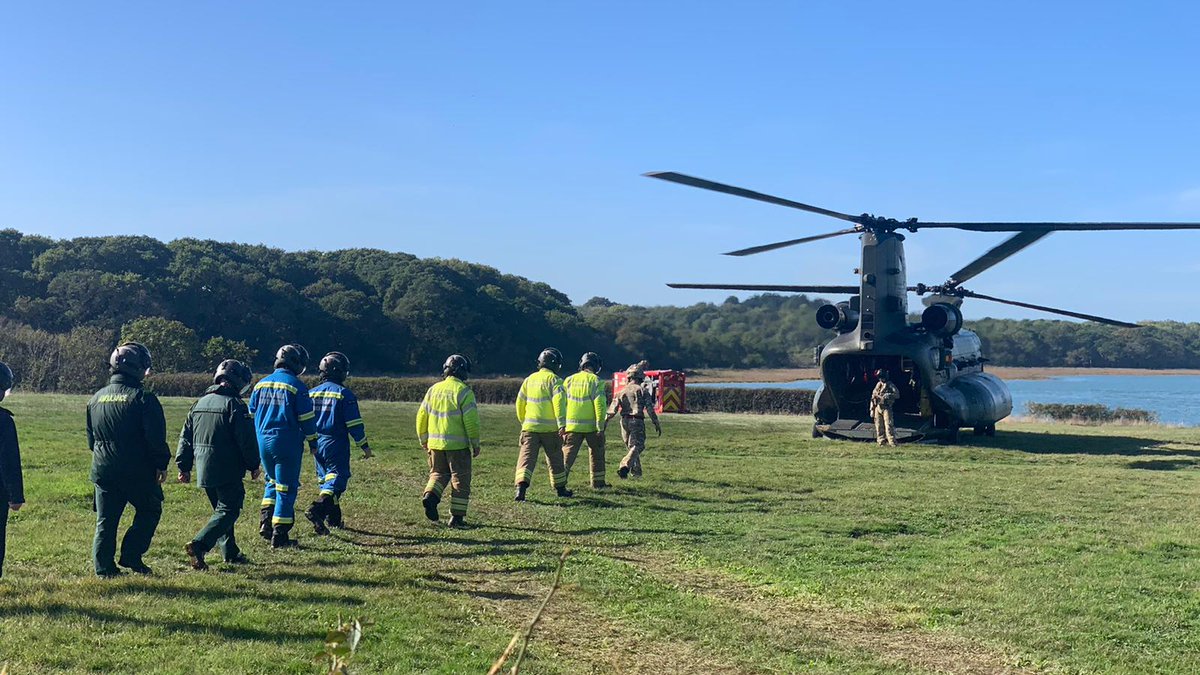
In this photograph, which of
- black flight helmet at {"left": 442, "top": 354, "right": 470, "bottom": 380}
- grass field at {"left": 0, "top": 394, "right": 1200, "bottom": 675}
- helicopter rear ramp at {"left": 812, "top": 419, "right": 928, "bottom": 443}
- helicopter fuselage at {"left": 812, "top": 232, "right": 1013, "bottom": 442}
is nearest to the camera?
grass field at {"left": 0, "top": 394, "right": 1200, "bottom": 675}

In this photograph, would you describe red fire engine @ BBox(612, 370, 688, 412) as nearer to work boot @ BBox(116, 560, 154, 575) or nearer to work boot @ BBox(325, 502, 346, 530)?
work boot @ BBox(325, 502, 346, 530)

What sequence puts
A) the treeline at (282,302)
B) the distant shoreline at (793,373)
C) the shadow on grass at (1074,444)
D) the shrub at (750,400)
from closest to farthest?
the shadow on grass at (1074,444), the shrub at (750,400), the distant shoreline at (793,373), the treeline at (282,302)

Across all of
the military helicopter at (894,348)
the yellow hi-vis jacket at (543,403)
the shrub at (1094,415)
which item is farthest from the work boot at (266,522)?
the shrub at (1094,415)

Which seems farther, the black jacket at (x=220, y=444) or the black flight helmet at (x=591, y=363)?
the black flight helmet at (x=591, y=363)

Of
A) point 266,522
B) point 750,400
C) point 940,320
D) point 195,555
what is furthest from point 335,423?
point 750,400

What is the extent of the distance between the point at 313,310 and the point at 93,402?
5602 cm

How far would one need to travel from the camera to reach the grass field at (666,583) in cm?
583

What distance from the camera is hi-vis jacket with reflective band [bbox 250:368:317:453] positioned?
8.83 m

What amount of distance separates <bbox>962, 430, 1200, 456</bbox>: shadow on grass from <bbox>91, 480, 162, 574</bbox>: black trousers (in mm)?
18063

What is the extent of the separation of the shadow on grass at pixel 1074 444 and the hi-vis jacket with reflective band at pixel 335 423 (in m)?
15.7

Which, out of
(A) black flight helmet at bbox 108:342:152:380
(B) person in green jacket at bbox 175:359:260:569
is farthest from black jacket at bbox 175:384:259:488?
(A) black flight helmet at bbox 108:342:152:380

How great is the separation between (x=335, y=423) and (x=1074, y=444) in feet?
62.4

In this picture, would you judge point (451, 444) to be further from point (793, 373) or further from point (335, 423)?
point (793, 373)

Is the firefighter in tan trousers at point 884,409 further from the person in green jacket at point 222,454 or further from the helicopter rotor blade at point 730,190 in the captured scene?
the person in green jacket at point 222,454
